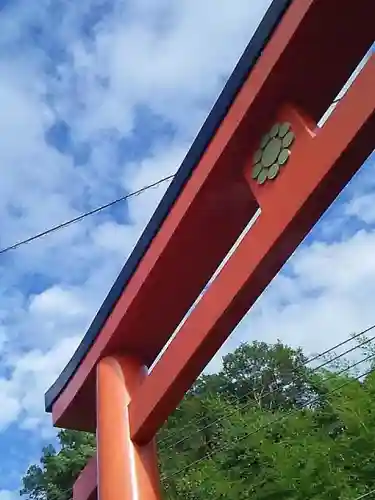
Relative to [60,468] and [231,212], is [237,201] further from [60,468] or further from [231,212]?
[60,468]

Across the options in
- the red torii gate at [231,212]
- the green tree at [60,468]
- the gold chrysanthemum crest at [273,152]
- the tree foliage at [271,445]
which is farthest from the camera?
the green tree at [60,468]

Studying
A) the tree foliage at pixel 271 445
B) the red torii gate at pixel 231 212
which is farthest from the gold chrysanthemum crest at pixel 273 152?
the tree foliage at pixel 271 445

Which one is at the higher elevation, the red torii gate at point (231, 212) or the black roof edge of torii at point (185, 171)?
the black roof edge of torii at point (185, 171)

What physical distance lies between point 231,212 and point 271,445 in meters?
5.60

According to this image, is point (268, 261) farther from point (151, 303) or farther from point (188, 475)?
point (188, 475)

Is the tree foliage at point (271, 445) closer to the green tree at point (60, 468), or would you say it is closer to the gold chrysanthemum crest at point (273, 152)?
the green tree at point (60, 468)

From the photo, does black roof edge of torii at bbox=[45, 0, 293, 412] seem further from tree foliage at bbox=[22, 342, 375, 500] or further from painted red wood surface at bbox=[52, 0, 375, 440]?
tree foliage at bbox=[22, 342, 375, 500]

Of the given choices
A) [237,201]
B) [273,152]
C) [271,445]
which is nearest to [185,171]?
[237,201]

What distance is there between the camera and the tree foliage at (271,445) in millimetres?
5902

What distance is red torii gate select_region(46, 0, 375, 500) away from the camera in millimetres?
1505

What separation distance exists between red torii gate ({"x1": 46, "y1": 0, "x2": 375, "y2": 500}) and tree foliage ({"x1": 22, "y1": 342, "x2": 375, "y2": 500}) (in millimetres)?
1506

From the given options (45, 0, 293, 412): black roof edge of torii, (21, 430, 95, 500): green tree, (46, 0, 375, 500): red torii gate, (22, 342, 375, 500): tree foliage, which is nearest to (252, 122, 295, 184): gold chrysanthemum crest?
(46, 0, 375, 500): red torii gate

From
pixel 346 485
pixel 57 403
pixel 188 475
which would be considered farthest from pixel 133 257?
pixel 188 475

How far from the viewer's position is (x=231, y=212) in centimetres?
184
